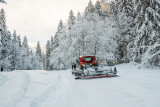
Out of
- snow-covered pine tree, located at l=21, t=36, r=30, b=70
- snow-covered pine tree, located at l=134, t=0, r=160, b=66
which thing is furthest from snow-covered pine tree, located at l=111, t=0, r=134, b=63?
snow-covered pine tree, located at l=21, t=36, r=30, b=70

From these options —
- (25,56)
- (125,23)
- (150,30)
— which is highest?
(125,23)

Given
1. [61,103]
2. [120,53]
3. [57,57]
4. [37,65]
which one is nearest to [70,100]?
[61,103]

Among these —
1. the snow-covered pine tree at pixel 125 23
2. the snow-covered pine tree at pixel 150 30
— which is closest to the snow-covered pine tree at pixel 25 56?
the snow-covered pine tree at pixel 125 23

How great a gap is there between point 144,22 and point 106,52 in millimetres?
13719

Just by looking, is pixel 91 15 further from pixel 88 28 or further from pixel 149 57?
pixel 149 57

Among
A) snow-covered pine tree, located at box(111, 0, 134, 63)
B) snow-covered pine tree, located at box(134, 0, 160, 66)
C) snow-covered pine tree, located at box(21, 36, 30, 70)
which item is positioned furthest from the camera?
snow-covered pine tree, located at box(21, 36, 30, 70)

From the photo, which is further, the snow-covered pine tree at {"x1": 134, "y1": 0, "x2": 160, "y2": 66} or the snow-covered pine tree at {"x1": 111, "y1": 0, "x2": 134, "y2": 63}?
the snow-covered pine tree at {"x1": 111, "y1": 0, "x2": 134, "y2": 63}

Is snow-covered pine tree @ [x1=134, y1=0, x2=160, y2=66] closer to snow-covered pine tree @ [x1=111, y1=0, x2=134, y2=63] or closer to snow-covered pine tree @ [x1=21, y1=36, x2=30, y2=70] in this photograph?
snow-covered pine tree @ [x1=111, y1=0, x2=134, y2=63]

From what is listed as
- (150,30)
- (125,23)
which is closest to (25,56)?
(125,23)

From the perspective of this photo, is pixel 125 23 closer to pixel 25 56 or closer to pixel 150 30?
pixel 150 30

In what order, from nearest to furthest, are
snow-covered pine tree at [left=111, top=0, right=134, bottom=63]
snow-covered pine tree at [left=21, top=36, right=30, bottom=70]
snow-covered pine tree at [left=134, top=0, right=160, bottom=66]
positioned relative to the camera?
snow-covered pine tree at [left=134, top=0, right=160, bottom=66], snow-covered pine tree at [left=111, top=0, right=134, bottom=63], snow-covered pine tree at [left=21, top=36, right=30, bottom=70]

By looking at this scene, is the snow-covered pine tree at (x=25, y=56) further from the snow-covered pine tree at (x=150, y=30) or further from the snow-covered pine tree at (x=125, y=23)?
the snow-covered pine tree at (x=150, y=30)

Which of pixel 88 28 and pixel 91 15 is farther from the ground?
pixel 91 15

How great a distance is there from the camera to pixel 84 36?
2923 cm
